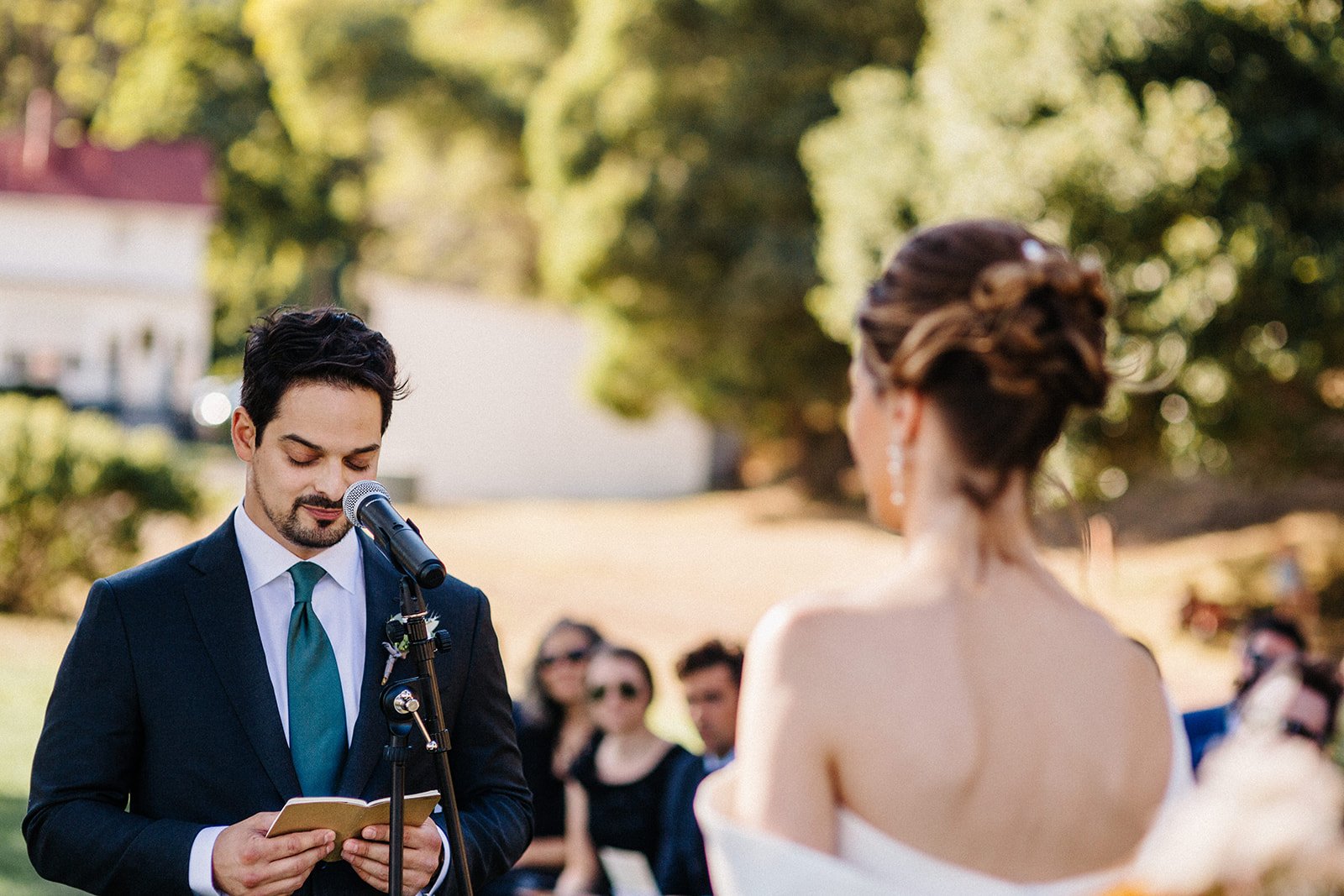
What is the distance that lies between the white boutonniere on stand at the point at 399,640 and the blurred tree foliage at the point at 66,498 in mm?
10958

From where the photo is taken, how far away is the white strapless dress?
183 centimetres

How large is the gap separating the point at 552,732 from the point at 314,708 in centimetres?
390

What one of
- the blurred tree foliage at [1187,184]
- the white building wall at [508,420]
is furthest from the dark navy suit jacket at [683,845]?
the white building wall at [508,420]

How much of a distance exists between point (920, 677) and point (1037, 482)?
367 millimetres

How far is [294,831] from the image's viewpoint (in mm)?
2564

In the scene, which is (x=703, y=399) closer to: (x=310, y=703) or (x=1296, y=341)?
(x=1296, y=341)

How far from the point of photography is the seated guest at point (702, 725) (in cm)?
561

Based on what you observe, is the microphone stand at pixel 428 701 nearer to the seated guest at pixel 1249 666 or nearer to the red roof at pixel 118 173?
the seated guest at pixel 1249 666

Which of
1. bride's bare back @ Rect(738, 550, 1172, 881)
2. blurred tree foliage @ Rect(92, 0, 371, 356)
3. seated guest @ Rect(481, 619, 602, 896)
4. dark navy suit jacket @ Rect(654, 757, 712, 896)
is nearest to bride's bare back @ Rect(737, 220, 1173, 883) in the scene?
bride's bare back @ Rect(738, 550, 1172, 881)

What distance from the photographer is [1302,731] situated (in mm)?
5461

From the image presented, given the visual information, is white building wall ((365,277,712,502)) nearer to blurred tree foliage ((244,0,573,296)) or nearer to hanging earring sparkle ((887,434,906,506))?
blurred tree foliage ((244,0,573,296))

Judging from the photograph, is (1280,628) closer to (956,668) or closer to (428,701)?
(428,701)

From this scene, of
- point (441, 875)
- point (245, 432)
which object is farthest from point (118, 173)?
point (441, 875)

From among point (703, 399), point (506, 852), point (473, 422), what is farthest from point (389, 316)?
point (506, 852)
